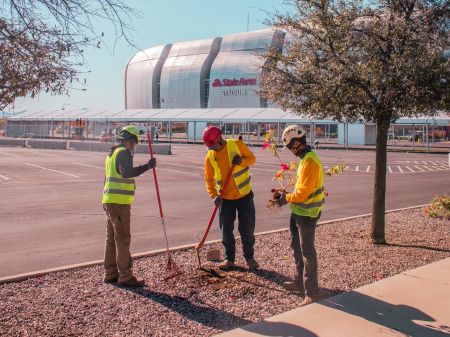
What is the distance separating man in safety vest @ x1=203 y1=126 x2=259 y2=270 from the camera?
6.18 m

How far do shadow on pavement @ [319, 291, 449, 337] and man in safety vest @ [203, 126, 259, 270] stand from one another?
Answer: 1455 millimetres

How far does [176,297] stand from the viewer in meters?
5.29

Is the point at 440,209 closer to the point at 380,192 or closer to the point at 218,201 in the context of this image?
the point at 380,192

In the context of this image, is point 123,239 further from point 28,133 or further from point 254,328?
point 28,133

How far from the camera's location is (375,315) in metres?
4.76

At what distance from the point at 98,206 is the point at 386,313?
8.29 metres

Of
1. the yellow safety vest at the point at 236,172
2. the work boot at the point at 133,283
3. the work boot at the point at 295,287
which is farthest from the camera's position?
the yellow safety vest at the point at 236,172

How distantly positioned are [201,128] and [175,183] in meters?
43.5

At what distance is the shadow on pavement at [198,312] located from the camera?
15.2 ft

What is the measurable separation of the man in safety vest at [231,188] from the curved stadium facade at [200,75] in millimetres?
77960

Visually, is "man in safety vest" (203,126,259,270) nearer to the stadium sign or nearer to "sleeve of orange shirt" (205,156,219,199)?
"sleeve of orange shirt" (205,156,219,199)

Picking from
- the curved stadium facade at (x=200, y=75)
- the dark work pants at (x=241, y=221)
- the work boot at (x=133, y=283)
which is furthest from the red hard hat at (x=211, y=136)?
the curved stadium facade at (x=200, y=75)

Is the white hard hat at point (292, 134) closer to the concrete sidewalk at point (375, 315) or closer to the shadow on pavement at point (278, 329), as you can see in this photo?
the concrete sidewalk at point (375, 315)

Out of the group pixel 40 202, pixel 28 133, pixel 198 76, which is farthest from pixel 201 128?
pixel 40 202
